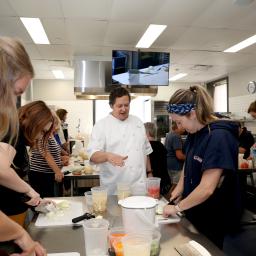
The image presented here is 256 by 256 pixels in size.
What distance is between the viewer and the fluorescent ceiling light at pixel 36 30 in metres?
4.13

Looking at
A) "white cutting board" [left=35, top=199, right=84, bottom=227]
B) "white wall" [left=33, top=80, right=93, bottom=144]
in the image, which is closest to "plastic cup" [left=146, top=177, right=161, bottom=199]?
"white cutting board" [left=35, top=199, right=84, bottom=227]

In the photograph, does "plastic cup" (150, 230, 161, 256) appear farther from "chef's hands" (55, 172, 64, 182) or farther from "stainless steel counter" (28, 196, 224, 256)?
"chef's hands" (55, 172, 64, 182)

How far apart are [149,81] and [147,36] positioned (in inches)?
32.2

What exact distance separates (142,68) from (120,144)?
312 centimetres

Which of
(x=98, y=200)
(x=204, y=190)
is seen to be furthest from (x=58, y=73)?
(x=204, y=190)

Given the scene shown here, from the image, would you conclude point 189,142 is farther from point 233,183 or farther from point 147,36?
point 147,36

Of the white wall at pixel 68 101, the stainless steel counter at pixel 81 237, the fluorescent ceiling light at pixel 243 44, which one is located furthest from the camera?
the white wall at pixel 68 101

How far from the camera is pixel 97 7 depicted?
365 cm

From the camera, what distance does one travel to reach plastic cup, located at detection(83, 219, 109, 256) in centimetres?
115

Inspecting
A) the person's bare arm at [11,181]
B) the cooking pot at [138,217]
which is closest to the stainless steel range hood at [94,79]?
the person's bare arm at [11,181]

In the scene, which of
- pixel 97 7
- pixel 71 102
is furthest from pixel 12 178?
pixel 71 102

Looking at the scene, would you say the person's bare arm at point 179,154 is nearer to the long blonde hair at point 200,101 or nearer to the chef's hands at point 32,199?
the long blonde hair at point 200,101

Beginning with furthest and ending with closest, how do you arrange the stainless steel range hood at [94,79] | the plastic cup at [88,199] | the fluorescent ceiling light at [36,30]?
the stainless steel range hood at [94,79] → the fluorescent ceiling light at [36,30] → the plastic cup at [88,199]

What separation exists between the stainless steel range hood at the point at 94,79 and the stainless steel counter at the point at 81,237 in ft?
15.5
